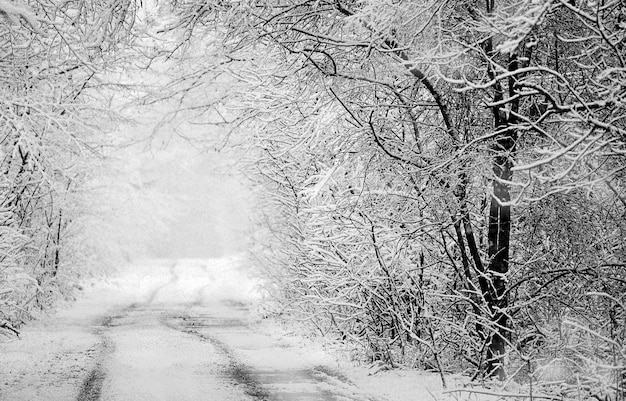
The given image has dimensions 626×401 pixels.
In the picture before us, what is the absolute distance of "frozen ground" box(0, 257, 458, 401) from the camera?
9.39 m

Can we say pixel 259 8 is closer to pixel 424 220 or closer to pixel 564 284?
pixel 424 220

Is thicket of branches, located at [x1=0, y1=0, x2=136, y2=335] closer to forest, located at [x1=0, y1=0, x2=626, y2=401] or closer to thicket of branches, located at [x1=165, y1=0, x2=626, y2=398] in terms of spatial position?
forest, located at [x1=0, y1=0, x2=626, y2=401]

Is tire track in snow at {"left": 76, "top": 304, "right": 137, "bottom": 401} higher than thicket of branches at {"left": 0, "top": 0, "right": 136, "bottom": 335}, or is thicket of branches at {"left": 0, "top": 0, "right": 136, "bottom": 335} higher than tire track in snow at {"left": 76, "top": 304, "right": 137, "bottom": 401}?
thicket of branches at {"left": 0, "top": 0, "right": 136, "bottom": 335}

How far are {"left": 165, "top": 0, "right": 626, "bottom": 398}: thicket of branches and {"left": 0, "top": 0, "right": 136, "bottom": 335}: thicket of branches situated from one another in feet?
5.03

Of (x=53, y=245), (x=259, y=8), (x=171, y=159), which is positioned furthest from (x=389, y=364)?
(x=171, y=159)

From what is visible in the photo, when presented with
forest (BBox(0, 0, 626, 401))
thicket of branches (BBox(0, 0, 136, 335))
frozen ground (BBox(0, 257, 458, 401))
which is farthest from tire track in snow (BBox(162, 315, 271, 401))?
thicket of branches (BBox(0, 0, 136, 335))

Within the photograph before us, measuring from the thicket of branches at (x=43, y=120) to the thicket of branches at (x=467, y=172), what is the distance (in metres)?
1.53

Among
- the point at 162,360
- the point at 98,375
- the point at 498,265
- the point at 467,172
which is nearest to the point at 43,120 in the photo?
the point at 162,360

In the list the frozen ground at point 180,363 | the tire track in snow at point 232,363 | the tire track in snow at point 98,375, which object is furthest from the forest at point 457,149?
the tire track in snow at point 98,375

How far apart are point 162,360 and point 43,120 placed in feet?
16.3

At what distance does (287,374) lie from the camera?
36.0 ft

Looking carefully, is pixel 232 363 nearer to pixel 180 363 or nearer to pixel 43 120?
pixel 180 363

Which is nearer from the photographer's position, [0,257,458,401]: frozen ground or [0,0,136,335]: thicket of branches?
[0,0,136,335]: thicket of branches

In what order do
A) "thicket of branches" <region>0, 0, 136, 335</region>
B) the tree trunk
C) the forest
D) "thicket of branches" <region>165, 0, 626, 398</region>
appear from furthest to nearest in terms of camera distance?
the tree trunk < "thicket of branches" <region>0, 0, 136, 335</region> < "thicket of branches" <region>165, 0, 626, 398</region> < the forest
